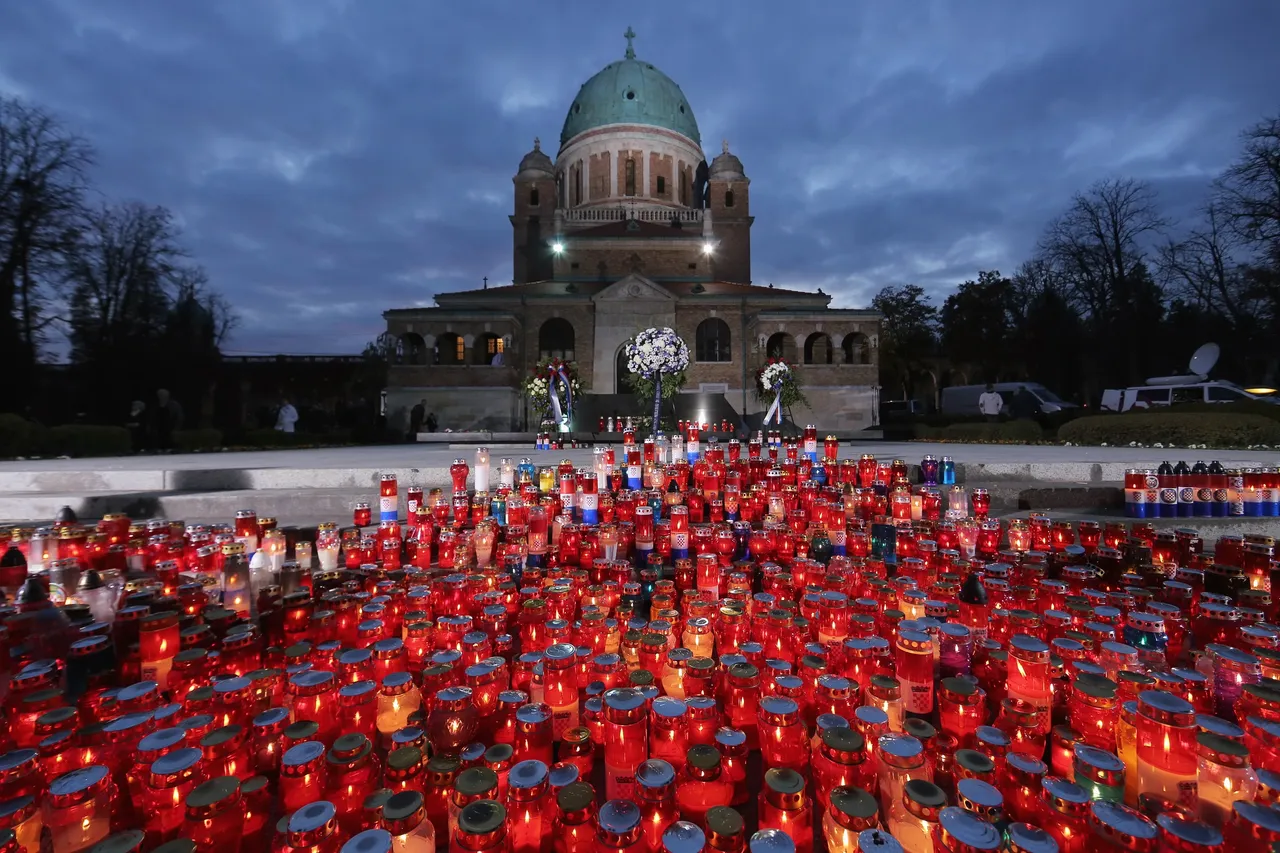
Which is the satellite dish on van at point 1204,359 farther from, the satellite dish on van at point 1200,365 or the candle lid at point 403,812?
the candle lid at point 403,812

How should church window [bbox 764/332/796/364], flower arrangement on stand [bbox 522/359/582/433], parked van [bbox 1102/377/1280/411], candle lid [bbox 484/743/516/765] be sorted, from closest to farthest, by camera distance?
candle lid [bbox 484/743/516/765], flower arrangement on stand [bbox 522/359/582/433], parked van [bbox 1102/377/1280/411], church window [bbox 764/332/796/364]

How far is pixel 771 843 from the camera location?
4.11 feet

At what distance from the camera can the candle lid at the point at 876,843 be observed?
1248 mm

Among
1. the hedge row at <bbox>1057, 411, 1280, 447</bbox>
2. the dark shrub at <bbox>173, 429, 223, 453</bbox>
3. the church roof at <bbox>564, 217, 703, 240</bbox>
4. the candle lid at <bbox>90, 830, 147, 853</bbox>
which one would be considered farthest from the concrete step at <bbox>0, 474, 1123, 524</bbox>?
the church roof at <bbox>564, 217, 703, 240</bbox>

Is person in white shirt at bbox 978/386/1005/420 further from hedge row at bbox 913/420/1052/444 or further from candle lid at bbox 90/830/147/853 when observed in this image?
candle lid at bbox 90/830/147/853

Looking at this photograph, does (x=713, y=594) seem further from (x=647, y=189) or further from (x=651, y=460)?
(x=647, y=189)

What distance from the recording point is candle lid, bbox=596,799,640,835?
1272 millimetres

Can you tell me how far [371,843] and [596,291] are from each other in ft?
93.0

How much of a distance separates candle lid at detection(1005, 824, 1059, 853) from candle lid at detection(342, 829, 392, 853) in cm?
140

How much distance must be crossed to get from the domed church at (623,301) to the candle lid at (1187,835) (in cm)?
2191

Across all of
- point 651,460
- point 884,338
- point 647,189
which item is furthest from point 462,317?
point 884,338

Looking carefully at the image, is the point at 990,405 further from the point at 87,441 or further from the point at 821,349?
the point at 87,441

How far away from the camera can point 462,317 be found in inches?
977

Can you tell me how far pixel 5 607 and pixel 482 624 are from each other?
237 cm
